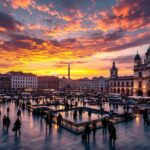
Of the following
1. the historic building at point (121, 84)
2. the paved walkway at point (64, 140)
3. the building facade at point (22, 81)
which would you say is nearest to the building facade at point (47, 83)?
the building facade at point (22, 81)

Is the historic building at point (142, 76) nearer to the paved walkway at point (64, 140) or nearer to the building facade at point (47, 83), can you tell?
the paved walkway at point (64, 140)

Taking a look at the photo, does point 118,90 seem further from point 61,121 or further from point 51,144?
point 51,144

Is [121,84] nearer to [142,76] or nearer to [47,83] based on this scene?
[142,76]

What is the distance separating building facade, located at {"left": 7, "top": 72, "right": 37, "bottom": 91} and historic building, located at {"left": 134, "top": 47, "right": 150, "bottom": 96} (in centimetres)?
7298

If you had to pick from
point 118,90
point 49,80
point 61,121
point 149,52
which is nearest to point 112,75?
point 118,90

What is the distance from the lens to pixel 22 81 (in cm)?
11194

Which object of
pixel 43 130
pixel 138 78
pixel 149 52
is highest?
pixel 149 52

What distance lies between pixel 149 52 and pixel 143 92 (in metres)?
16.0

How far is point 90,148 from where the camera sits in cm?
1166

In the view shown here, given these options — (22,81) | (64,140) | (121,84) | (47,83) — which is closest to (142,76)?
(121,84)

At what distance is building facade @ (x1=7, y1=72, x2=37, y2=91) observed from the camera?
4193 inches

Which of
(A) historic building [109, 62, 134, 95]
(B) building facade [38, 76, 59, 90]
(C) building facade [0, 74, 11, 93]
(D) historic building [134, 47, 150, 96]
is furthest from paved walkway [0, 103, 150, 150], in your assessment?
(B) building facade [38, 76, 59, 90]

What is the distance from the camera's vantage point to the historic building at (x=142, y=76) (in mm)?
60125

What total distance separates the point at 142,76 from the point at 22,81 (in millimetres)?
81921
